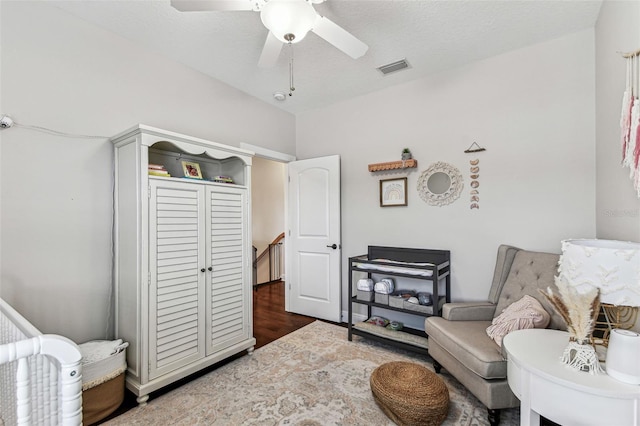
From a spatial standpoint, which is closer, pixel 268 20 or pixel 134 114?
pixel 268 20

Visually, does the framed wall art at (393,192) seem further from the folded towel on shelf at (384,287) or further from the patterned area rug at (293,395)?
the patterned area rug at (293,395)

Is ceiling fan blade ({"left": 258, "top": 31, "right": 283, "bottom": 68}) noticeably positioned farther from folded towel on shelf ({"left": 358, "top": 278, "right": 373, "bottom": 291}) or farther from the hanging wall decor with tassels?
folded towel on shelf ({"left": 358, "top": 278, "right": 373, "bottom": 291})

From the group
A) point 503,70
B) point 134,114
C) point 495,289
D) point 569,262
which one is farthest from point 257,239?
point 569,262

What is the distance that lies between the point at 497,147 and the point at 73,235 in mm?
3525

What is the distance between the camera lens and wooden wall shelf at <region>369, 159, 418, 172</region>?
3031 millimetres

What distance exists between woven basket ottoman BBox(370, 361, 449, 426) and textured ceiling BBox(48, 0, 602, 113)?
2473mm

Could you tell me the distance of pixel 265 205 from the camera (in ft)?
18.7

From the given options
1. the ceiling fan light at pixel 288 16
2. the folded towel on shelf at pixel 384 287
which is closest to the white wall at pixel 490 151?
the folded towel on shelf at pixel 384 287

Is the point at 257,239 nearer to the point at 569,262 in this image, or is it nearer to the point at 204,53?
the point at 204,53

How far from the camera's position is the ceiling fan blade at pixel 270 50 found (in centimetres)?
177

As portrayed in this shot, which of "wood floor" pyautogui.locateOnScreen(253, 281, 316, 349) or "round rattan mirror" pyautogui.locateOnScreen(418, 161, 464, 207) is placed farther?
"wood floor" pyautogui.locateOnScreen(253, 281, 316, 349)

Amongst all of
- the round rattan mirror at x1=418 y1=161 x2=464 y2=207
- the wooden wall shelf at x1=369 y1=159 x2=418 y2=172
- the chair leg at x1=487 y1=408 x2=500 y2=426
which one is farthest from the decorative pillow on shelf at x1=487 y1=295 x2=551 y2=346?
the wooden wall shelf at x1=369 y1=159 x2=418 y2=172

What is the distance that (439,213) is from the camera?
293 centimetres

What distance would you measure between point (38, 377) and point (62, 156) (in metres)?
1.61
